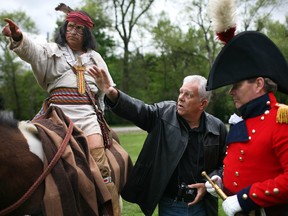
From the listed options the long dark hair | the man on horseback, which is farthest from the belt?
the long dark hair

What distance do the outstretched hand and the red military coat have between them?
185cm

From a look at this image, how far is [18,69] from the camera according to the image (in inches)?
1425

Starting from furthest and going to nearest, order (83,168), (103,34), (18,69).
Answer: (103,34)
(18,69)
(83,168)

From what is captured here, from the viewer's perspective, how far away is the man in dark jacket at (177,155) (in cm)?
348

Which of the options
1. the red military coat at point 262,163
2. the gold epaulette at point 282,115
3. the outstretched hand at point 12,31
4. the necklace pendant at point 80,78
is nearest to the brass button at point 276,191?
the red military coat at point 262,163

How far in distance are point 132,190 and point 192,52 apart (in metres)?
32.2

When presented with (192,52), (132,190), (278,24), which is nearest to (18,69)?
(192,52)

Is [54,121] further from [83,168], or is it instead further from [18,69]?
[18,69]

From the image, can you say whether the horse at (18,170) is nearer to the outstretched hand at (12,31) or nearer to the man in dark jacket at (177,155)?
the outstretched hand at (12,31)

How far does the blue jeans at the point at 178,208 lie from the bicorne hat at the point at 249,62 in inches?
55.9

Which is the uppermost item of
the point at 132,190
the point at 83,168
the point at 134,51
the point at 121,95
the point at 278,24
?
the point at 278,24

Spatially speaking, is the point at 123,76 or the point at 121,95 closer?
the point at 121,95

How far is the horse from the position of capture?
2.41 meters

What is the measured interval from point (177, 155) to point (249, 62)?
1261 mm
